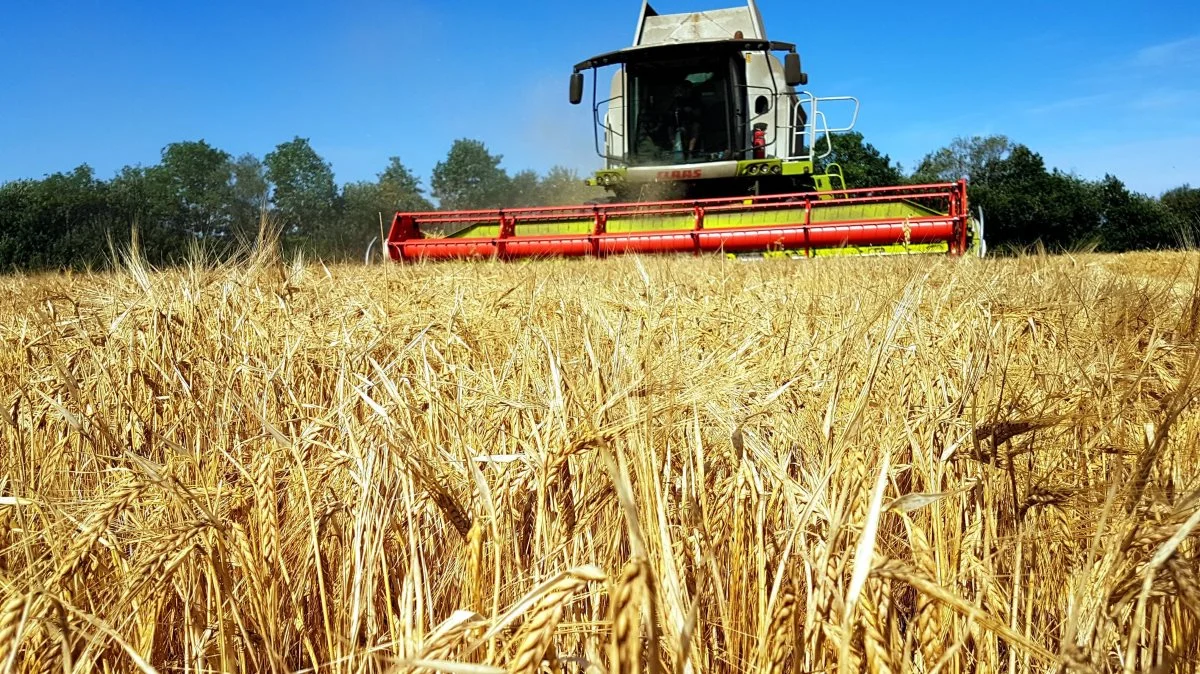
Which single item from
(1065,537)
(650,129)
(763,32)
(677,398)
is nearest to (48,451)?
(677,398)

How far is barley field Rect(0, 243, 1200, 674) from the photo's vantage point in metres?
0.73

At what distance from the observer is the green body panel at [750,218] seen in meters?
8.61

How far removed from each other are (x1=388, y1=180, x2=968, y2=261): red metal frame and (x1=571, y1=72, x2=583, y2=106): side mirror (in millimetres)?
1237

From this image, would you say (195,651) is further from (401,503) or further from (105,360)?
(105,360)

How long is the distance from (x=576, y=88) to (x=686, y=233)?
2256mm

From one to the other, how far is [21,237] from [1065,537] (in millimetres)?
23906

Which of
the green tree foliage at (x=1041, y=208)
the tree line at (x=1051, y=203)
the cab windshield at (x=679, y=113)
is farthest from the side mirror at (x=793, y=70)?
the green tree foliage at (x=1041, y=208)

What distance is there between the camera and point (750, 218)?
8.84 m

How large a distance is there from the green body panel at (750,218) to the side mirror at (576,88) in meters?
1.35

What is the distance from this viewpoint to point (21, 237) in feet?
65.1

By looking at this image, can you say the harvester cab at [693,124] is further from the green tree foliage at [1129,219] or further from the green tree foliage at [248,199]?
the green tree foliage at [1129,219]

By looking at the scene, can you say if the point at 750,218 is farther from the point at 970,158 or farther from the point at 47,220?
the point at 970,158

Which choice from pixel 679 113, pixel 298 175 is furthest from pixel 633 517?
pixel 298 175

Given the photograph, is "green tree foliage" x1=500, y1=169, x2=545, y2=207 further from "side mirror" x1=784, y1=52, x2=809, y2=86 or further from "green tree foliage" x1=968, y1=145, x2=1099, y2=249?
"side mirror" x1=784, y1=52, x2=809, y2=86
